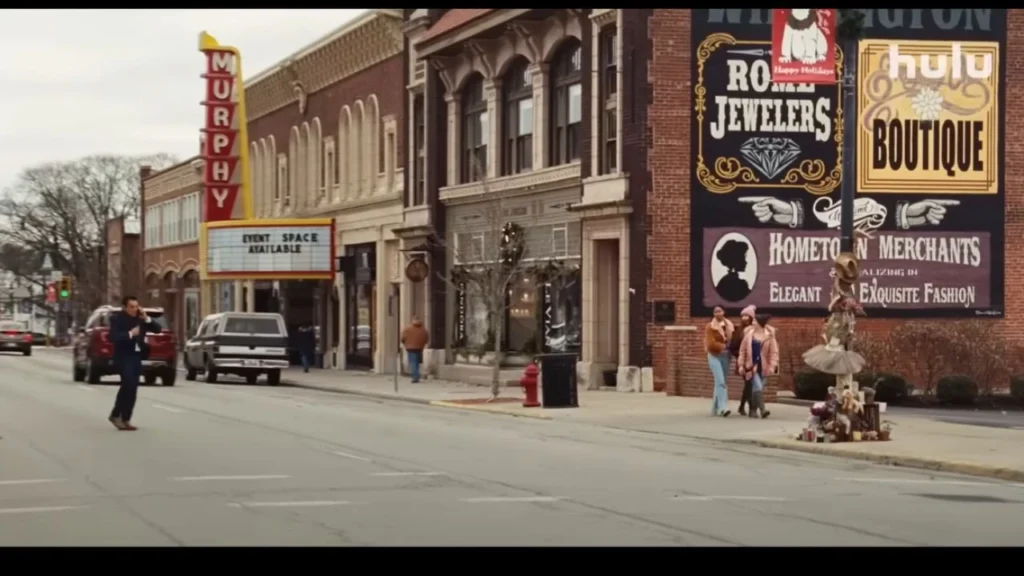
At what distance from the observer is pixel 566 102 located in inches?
1532

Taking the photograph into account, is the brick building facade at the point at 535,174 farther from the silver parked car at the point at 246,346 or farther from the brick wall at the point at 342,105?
the silver parked car at the point at 246,346

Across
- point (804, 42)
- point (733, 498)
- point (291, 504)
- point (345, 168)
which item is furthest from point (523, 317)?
point (291, 504)

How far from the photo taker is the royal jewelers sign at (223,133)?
61.2 metres

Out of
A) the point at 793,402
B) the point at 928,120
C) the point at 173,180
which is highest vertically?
the point at 173,180

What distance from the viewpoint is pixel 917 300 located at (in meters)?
35.6

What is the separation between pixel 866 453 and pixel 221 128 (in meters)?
44.8

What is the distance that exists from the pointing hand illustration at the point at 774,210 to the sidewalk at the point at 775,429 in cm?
469

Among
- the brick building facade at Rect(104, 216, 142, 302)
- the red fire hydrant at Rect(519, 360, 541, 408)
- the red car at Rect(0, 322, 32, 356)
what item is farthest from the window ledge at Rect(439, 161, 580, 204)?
the brick building facade at Rect(104, 216, 142, 302)

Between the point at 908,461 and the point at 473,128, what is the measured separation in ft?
86.1

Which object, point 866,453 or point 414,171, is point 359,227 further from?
point 866,453

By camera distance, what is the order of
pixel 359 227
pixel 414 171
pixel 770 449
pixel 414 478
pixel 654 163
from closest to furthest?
pixel 414 478, pixel 770 449, pixel 654 163, pixel 414 171, pixel 359 227

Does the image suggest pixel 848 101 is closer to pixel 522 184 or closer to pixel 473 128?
pixel 522 184

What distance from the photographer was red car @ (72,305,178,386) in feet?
128
